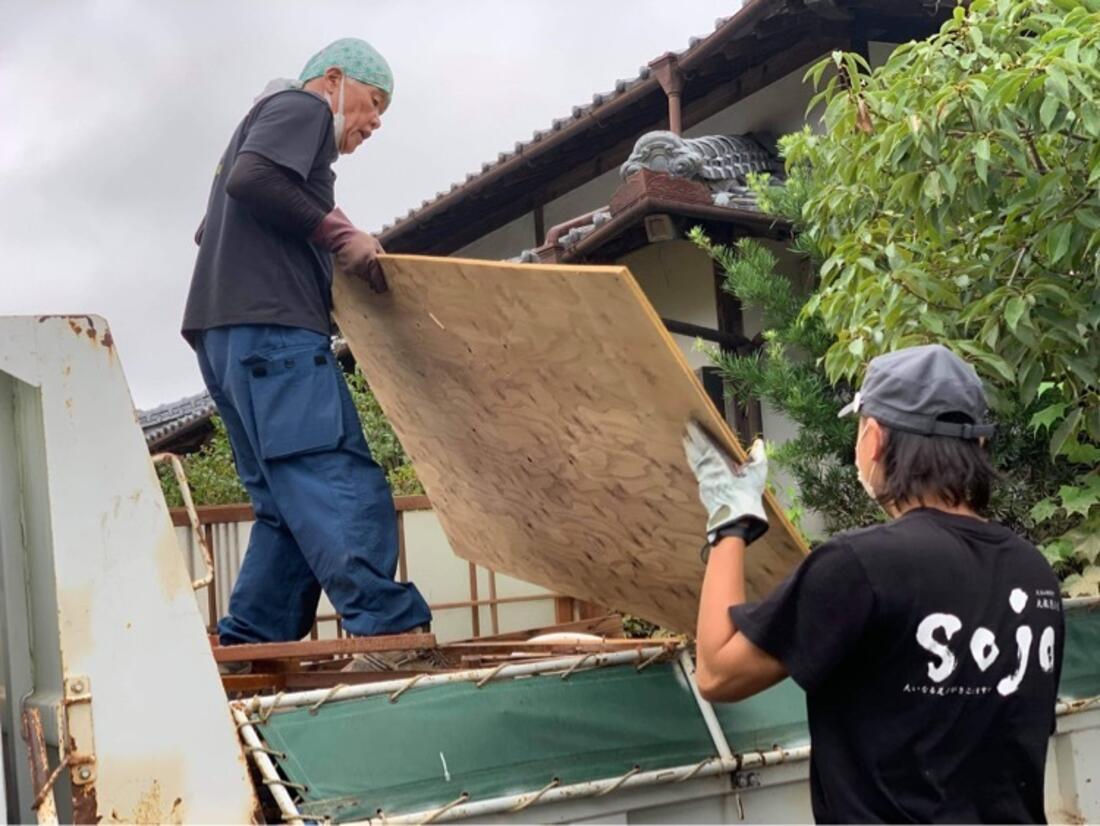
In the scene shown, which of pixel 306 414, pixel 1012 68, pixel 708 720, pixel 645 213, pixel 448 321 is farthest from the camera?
pixel 645 213

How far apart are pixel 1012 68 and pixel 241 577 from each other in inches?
90.7

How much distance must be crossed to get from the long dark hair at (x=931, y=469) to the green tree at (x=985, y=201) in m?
1.60

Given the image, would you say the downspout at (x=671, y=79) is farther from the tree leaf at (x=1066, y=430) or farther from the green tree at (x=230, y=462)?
the tree leaf at (x=1066, y=430)

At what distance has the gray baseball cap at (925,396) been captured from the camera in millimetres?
1954

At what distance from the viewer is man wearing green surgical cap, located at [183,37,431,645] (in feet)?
9.77

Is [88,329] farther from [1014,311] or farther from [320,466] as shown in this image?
[1014,311]

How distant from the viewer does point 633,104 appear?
9570 mm

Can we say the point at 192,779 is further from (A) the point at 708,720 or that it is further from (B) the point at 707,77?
(B) the point at 707,77

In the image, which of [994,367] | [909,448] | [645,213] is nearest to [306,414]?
[909,448]

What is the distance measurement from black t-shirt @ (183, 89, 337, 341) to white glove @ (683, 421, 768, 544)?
114 cm

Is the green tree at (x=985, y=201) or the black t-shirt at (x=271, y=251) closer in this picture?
the black t-shirt at (x=271, y=251)

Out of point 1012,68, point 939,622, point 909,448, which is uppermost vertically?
point 1012,68

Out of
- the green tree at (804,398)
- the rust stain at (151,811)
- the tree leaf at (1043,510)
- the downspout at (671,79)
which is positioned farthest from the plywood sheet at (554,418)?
the downspout at (671,79)

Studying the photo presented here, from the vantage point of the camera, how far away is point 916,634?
5.93 ft
